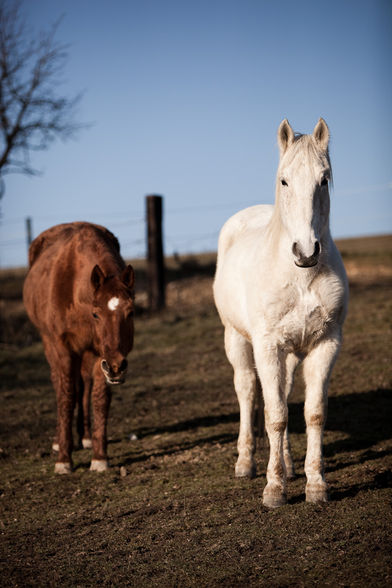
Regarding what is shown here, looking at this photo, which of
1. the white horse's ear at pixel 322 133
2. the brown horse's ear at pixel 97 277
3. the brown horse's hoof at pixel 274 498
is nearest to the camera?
the white horse's ear at pixel 322 133

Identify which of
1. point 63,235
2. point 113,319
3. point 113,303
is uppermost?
point 63,235

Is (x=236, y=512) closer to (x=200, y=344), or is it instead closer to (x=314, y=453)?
(x=314, y=453)

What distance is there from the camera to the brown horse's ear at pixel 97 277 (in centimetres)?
510


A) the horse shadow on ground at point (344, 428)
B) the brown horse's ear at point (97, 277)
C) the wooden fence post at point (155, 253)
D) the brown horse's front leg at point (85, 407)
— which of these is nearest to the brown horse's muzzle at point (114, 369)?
the brown horse's ear at point (97, 277)

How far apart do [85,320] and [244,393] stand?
1.65 metres

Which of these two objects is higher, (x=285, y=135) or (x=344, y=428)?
(x=285, y=135)

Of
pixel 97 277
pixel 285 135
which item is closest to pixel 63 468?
pixel 97 277

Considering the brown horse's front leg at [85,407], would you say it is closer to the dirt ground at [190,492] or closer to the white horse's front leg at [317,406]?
the dirt ground at [190,492]

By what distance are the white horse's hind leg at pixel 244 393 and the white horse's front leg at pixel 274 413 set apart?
81 centimetres

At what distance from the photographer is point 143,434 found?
6.68 m

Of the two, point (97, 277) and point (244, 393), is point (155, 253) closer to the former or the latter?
point (97, 277)

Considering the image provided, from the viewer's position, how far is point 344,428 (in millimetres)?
6125

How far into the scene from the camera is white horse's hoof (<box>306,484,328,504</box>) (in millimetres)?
4031

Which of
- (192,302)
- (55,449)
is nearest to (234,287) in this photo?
(55,449)
